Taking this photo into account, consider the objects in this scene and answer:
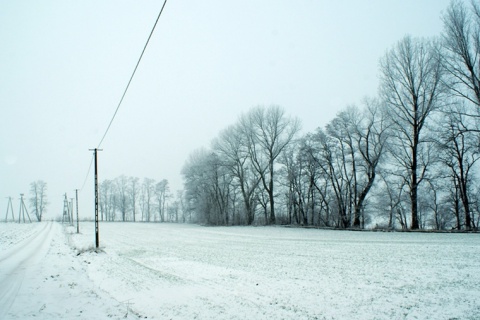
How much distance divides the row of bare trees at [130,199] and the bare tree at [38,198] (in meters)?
19.8

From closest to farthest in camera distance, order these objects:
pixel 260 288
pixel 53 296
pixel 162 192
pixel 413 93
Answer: pixel 53 296
pixel 260 288
pixel 413 93
pixel 162 192

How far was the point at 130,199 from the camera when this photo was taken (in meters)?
101

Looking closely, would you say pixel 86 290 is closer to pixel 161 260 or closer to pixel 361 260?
pixel 161 260

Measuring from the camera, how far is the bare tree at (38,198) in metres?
102

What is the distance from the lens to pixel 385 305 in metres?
6.45

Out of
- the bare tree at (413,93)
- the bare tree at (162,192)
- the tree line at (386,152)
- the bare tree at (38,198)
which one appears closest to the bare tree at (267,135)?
the tree line at (386,152)

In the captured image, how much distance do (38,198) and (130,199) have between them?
3205 cm

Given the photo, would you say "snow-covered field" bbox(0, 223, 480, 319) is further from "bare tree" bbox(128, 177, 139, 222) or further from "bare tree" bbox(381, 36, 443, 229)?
"bare tree" bbox(128, 177, 139, 222)

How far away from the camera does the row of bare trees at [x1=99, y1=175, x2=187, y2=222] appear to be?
327ft

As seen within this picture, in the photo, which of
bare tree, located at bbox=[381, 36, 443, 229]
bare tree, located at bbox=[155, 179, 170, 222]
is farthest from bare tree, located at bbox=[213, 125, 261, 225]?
bare tree, located at bbox=[155, 179, 170, 222]

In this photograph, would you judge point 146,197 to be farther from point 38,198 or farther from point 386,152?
point 386,152

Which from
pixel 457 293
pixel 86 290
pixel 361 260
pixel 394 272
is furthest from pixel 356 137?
pixel 86 290

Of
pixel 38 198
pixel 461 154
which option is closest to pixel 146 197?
pixel 38 198

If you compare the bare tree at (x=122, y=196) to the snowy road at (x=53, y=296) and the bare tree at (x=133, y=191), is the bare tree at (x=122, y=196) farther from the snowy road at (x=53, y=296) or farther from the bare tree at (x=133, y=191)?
the snowy road at (x=53, y=296)
